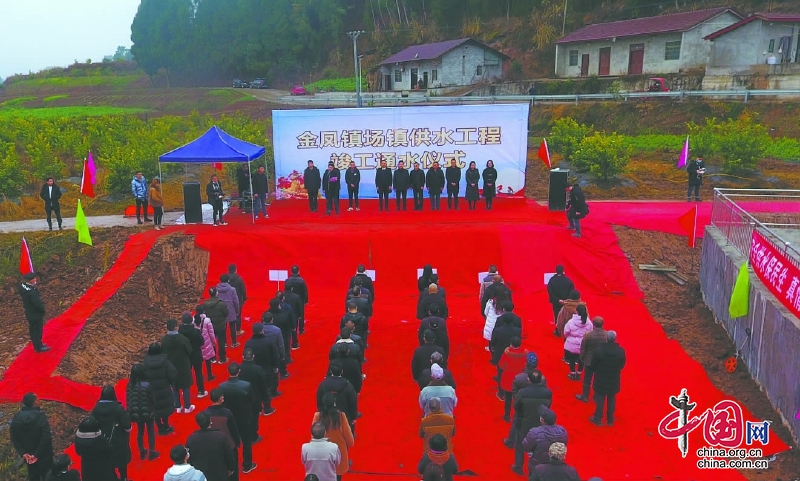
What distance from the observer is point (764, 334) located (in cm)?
923

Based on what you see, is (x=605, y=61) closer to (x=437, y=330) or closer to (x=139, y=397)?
(x=437, y=330)

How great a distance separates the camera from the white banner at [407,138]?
18234 mm

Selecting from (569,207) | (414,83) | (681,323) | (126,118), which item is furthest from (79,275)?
(414,83)

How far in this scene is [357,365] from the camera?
8.09m

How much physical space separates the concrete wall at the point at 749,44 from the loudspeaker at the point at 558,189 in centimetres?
2188

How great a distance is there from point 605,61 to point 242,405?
130 feet

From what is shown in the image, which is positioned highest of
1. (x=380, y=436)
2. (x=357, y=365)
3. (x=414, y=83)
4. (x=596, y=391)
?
(x=414, y=83)

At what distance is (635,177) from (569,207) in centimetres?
889

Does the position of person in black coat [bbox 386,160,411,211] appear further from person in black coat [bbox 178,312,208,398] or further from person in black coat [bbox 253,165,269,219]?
person in black coat [bbox 178,312,208,398]

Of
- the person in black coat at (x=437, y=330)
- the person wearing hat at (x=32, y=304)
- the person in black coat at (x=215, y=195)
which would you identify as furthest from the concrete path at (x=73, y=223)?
the person in black coat at (x=437, y=330)

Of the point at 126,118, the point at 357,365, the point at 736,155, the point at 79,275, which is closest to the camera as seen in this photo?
the point at 357,365

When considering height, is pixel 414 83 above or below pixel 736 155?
above

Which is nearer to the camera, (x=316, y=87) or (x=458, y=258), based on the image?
(x=458, y=258)

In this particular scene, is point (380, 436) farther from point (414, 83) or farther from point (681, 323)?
point (414, 83)
